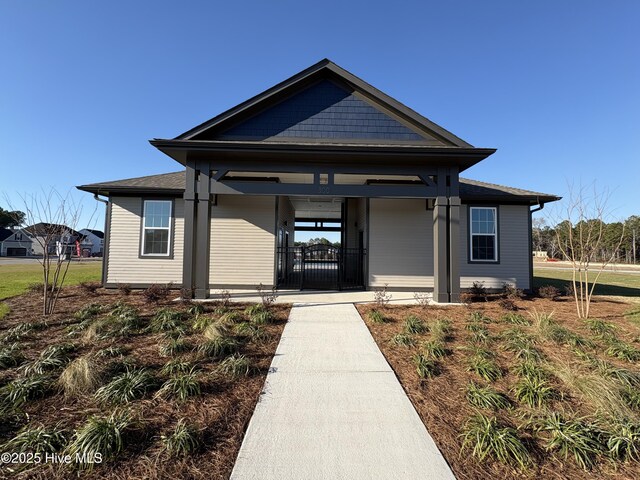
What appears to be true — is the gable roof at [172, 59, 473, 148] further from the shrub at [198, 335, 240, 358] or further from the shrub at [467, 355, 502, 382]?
the shrub at [467, 355, 502, 382]

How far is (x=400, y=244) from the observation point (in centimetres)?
1035

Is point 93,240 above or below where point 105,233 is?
above

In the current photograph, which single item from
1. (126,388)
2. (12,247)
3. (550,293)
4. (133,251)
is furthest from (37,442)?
(12,247)

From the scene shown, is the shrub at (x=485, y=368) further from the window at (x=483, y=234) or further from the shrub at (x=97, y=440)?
the window at (x=483, y=234)

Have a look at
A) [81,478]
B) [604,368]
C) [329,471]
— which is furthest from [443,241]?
[81,478]

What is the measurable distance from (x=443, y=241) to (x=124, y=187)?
1030cm

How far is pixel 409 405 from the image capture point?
10.2 feet

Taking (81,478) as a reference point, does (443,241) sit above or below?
above

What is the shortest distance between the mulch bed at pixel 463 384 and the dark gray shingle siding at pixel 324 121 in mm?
5142

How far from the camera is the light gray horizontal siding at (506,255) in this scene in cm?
1032

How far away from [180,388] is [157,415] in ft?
1.29

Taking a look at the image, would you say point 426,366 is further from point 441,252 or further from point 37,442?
point 441,252

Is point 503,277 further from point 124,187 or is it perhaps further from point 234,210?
point 124,187

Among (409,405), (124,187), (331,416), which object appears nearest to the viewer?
(331,416)
